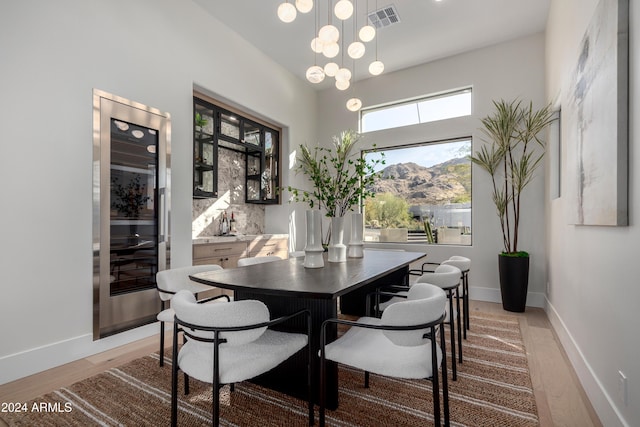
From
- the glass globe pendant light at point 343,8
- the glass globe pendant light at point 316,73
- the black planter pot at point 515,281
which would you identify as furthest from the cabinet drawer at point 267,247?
the black planter pot at point 515,281

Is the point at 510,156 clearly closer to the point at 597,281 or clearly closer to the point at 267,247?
the point at 597,281

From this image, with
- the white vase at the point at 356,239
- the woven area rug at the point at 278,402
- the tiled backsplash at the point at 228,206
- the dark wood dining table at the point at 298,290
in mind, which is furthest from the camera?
the tiled backsplash at the point at 228,206

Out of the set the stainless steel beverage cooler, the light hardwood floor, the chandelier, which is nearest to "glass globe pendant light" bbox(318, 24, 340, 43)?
the chandelier

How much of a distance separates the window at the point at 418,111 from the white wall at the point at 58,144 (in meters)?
3.23

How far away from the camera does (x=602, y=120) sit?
5.91ft

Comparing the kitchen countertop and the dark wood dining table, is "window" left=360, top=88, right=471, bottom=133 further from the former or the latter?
the dark wood dining table

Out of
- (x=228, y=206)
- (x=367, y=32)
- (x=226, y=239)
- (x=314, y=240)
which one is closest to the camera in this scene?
(x=314, y=240)

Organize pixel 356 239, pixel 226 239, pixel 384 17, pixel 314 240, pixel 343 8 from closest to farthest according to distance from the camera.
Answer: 1. pixel 314 240
2. pixel 343 8
3. pixel 356 239
4. pixel 384 17
5. pixel 226 239

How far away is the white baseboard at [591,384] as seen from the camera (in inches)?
65.7

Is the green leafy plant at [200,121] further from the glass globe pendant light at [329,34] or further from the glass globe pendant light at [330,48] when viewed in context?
the glass globe pendant light at [329,34]

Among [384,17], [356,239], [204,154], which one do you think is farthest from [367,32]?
[204,154]

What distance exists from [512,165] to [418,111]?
1.67 meters

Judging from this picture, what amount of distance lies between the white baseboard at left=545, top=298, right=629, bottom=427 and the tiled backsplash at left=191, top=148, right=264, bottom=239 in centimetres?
396

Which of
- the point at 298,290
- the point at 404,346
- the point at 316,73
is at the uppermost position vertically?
the point at 316,73
